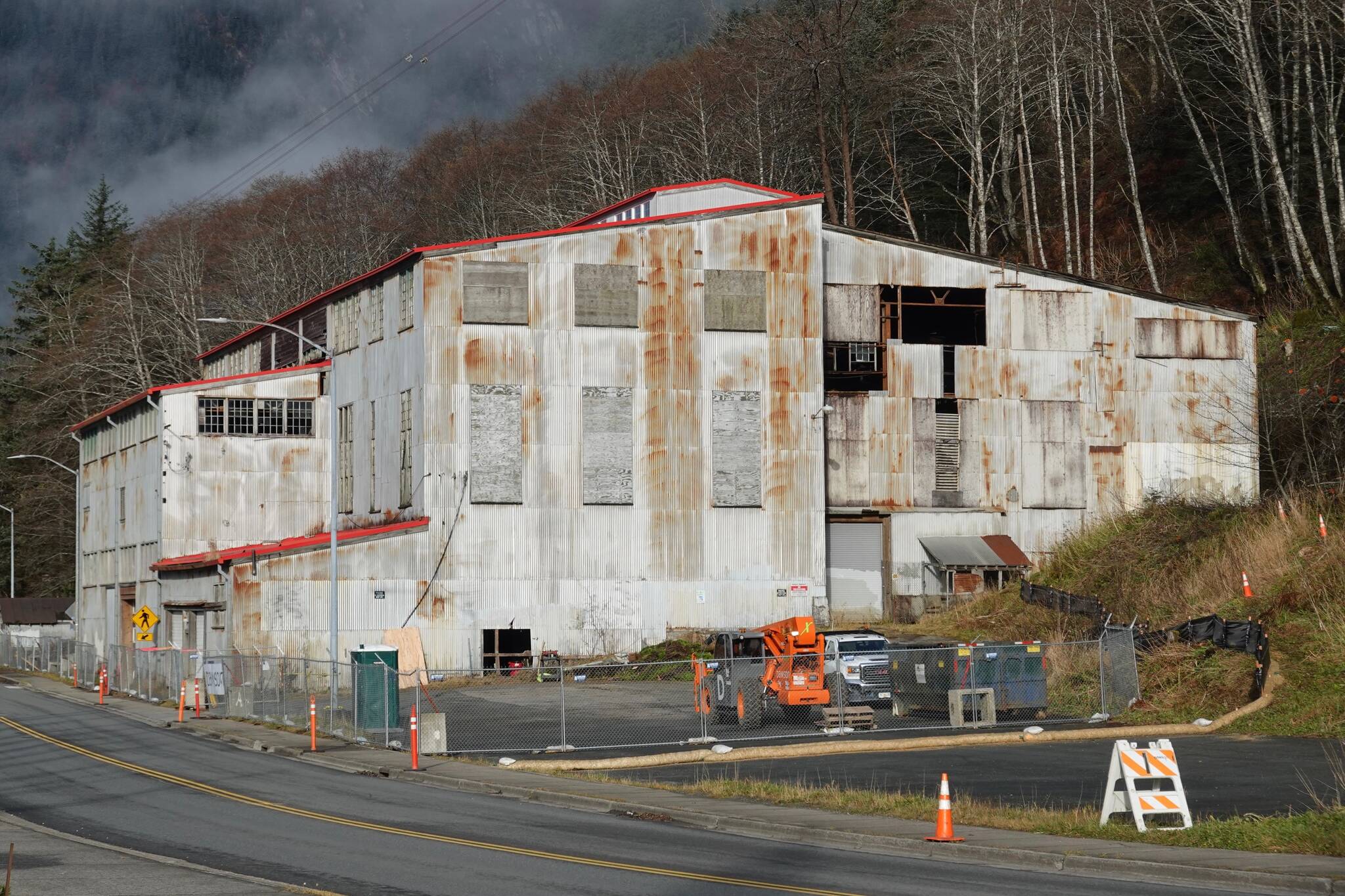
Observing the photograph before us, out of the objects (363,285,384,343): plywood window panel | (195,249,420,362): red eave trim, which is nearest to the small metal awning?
(195,249,420,362): red eave trim

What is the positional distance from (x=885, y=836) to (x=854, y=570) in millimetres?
37132

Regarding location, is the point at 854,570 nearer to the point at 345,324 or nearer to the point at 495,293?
the point at 495,293

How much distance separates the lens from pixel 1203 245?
224 ft

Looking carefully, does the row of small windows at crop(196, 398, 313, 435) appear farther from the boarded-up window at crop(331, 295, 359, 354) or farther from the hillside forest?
the hillside forest

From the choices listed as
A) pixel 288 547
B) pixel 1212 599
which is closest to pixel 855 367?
pixel 1212 599

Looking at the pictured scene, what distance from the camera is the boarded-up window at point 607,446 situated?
52.0 metres

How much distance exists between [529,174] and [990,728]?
71.9m

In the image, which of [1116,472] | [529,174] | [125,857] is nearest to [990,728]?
[125,857]

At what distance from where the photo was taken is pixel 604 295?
52500 mm

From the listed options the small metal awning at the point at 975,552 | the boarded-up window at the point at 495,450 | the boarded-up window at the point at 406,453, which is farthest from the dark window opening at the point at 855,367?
the boarded-up window at the point at 406,453

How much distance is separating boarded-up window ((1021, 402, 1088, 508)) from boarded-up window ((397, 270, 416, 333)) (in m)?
23.7

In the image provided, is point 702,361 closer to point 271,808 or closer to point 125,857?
point 271,808

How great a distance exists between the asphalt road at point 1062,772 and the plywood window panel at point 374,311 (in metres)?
32.1

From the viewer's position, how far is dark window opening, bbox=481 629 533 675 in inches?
1994
